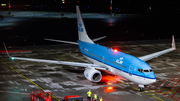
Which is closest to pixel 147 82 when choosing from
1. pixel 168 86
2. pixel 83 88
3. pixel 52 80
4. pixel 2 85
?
pixel 168 86

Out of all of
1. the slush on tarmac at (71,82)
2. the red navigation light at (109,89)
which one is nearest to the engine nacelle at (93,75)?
the slush on tarmac at (71,82)

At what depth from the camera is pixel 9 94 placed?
3219 cm

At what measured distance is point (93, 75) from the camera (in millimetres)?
36188

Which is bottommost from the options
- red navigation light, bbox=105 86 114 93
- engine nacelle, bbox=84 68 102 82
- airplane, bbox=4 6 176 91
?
red navigation light, bbox=105 86 114 93

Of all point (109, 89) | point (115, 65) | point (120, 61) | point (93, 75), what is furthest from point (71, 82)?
point (120, 61)

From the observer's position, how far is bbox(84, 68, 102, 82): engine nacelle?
3556 cm

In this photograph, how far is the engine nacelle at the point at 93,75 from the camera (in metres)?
35.6

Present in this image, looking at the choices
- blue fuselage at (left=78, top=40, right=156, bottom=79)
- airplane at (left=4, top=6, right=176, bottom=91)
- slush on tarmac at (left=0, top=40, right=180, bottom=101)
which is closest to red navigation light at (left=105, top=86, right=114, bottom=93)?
slush on tarmac at (left=0, top=40, right=180, bottom=101)

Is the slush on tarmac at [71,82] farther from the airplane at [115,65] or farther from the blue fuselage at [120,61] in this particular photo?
the blue fuselage at [120,61]

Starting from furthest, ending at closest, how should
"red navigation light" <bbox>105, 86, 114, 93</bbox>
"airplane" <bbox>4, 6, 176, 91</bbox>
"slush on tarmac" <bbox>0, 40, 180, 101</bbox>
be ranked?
"red navigation light" <bbox>105, 86, 114, 93</bbox>, "slush on tarmac" <bbox>0, 40, 180, 101</bbox>, "airplane" <bbox>4, 6, 176, 91</bbox>

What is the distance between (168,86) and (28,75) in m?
21.3

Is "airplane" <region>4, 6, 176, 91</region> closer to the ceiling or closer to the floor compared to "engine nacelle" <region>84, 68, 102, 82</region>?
closer to the ceiling

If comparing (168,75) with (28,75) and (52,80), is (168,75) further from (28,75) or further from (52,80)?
(28,75)

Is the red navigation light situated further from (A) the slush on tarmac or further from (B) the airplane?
(B) the airplane
